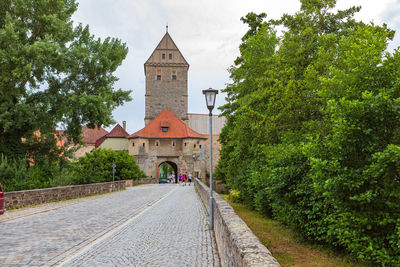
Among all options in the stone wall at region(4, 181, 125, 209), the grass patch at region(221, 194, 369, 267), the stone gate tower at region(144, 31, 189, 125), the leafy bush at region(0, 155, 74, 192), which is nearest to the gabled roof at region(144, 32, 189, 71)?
the stone gate tower at region(144, 31, 189, 125)

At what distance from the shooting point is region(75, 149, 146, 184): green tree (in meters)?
26.7

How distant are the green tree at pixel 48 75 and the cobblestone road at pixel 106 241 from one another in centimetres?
949

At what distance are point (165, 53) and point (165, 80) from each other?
5009 mm

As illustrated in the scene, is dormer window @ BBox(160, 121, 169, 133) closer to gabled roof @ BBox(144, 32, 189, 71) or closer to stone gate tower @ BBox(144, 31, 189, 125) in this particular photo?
stone gate tower @ BBox(144, 31, 189, 125)

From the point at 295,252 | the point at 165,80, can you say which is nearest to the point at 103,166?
the point at 295,252

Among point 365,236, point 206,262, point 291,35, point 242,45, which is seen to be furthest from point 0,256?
point 242,45

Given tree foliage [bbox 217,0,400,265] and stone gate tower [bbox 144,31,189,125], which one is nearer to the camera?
tree foliage [bbox 217,0,400,265]

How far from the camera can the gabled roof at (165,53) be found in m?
61.9

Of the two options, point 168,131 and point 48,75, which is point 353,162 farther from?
point 168,131

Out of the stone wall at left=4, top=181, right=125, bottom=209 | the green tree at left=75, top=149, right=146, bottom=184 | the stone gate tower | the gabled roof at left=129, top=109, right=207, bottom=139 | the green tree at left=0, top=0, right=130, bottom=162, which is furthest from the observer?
the stone gate tower

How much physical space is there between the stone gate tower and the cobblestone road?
50.7m

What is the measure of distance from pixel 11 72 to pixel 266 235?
1682 centimetres

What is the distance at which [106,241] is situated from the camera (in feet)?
25.1

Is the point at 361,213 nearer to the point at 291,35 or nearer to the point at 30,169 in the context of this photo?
the point at 291,35
